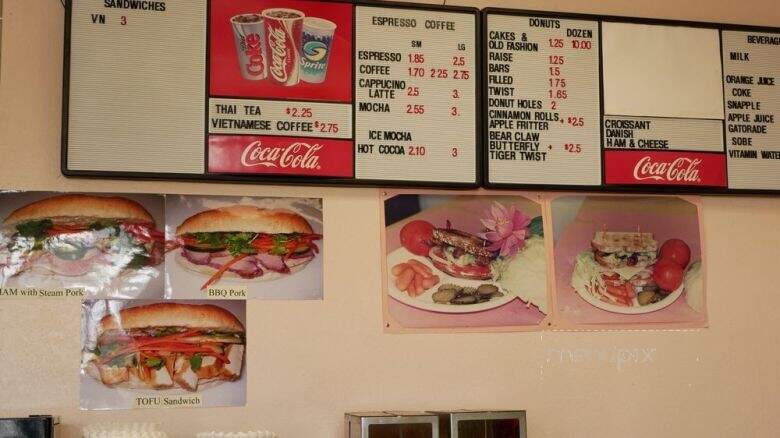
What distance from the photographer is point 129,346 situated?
126 inches

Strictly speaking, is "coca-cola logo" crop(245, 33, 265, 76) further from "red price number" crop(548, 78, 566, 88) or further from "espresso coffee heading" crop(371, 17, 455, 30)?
"red price number" crop(548, 78, 566, 88)

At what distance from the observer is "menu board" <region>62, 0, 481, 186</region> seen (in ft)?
10.7

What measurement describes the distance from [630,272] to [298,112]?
53.5 inches

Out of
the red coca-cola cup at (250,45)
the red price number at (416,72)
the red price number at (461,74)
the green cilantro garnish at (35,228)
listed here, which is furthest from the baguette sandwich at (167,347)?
the red price number at (461,74)

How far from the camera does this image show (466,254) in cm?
354

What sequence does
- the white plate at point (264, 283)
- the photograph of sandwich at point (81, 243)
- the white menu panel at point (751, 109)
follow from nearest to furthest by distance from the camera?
the photograph of sandwich at point (81, 243) < the white plate at point (264, 283) < the white menu panel at point (751, 109)

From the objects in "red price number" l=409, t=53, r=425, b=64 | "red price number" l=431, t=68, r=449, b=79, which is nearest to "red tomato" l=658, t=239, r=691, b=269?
"red price number" l=431, t=68, r=449, b=79

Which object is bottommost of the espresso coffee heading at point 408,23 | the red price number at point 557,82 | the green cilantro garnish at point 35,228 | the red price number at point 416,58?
the green cilantro garnish at point 35,228

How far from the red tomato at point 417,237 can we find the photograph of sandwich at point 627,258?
0.49 meters

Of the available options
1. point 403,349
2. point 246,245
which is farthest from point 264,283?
point 403,349

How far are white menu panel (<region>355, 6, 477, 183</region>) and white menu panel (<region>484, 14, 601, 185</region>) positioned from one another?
0.10m

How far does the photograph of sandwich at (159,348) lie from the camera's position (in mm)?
3188

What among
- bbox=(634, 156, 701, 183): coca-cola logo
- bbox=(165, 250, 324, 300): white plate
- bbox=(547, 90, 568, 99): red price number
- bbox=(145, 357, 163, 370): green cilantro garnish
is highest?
bbox=(547, 90, 568, 99): red price number

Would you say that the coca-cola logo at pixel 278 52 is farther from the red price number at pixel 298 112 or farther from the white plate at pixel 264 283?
the white plate at pixel 264 283
